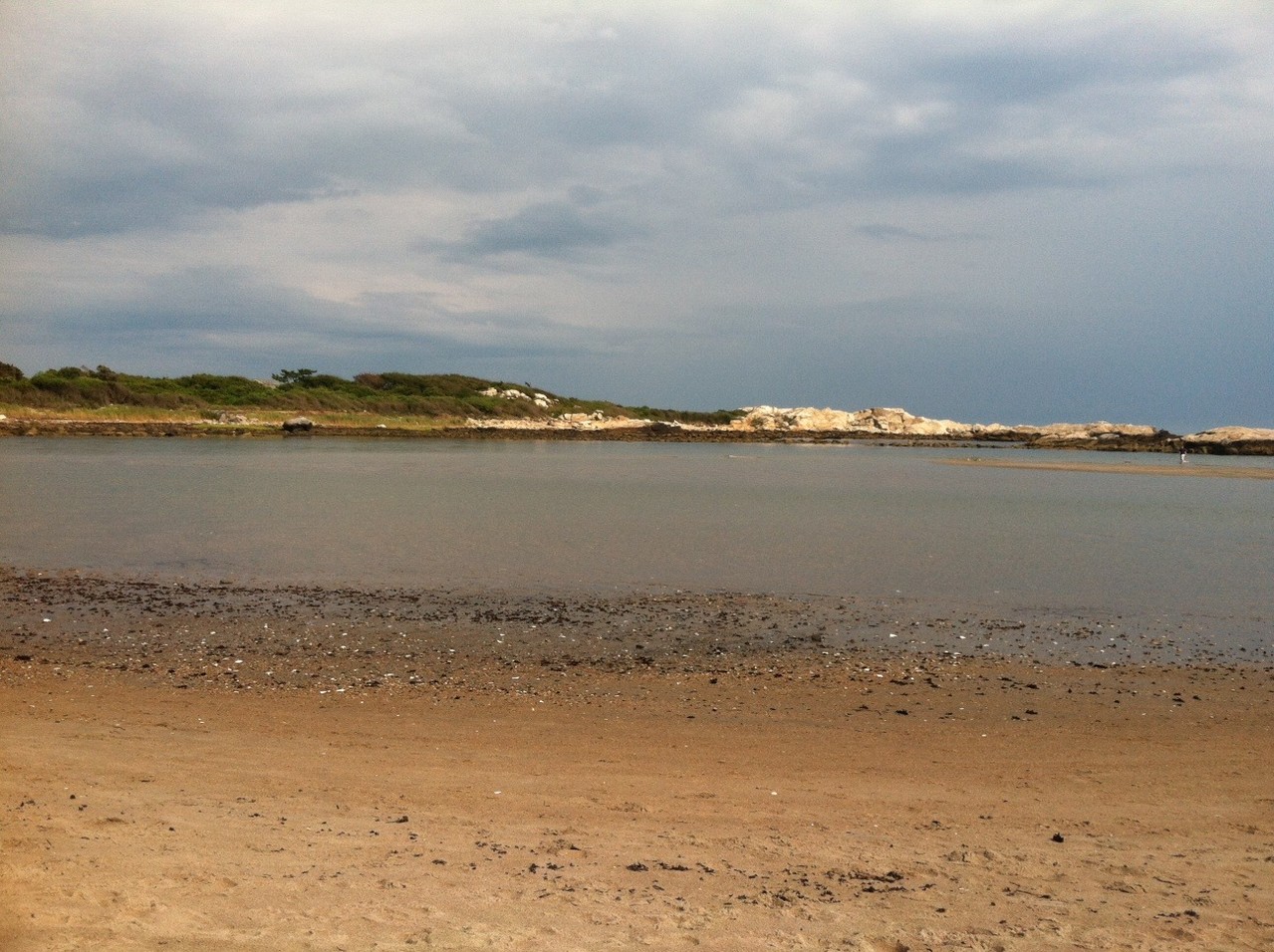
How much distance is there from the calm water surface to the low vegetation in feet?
113

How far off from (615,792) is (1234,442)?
10093 cm

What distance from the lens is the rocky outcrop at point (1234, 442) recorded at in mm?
89375

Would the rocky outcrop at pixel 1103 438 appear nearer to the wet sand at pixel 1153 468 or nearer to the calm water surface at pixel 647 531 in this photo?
the wet sand at pixel 1153 468

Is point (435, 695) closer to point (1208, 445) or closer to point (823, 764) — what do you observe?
point (823, 764)

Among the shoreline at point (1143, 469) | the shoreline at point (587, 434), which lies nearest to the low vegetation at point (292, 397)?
the shoreline at point (587, 434)

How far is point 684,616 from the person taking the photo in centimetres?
1338

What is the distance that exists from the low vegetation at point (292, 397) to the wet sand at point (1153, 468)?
53.1m

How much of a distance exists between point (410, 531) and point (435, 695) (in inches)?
508

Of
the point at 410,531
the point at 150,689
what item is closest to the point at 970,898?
the point at 150,689

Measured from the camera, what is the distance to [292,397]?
93.5 metres

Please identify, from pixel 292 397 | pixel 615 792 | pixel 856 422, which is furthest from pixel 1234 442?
pixel 615 792

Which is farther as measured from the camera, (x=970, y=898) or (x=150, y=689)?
(x=150, y=689)

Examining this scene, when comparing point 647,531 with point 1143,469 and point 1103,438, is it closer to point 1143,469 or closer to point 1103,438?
point 1143,469

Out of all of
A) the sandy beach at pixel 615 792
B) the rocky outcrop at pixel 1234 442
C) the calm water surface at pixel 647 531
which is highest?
the rocky outcrop at pixel 1234 442
